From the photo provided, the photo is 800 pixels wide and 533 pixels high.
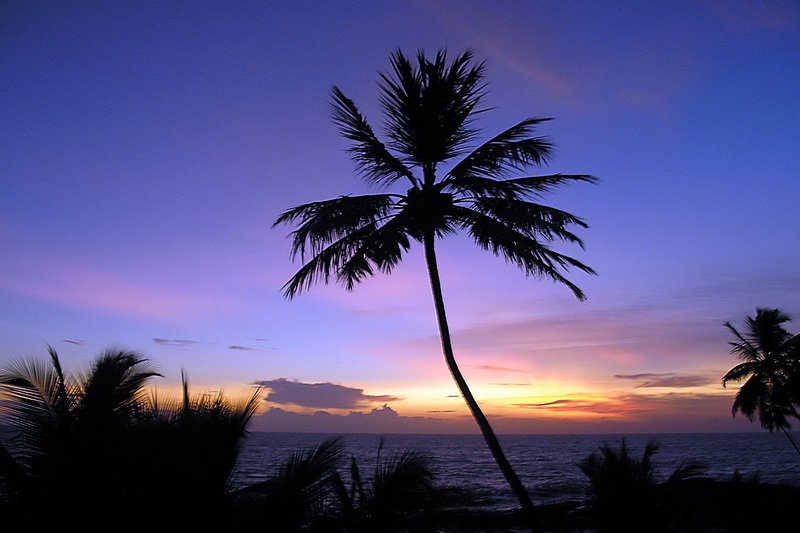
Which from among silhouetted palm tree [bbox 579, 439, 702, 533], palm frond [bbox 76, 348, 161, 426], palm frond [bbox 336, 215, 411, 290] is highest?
palm frond [bbox 336, 215, 411, 290]

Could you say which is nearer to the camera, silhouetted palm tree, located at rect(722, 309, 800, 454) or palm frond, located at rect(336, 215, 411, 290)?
palm frond, located at rect(336, 215, 411, 290)

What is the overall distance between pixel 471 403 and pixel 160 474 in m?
4.63

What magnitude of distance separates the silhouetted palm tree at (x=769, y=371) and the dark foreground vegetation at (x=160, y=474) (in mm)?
27563

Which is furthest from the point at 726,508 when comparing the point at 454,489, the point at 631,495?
the point at 454,489

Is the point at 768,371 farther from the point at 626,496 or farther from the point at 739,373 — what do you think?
the point at 626,496

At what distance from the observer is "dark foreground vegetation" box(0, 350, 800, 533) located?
5.46m

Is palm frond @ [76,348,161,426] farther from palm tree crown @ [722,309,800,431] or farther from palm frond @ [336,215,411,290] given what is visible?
palm tree crown @ [722,309,800,431]

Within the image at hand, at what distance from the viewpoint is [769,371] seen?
28375 mm

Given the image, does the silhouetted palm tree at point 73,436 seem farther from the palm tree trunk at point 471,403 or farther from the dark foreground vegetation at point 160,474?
the palm tree trunk at point 471,403

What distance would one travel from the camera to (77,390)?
6.09 meters

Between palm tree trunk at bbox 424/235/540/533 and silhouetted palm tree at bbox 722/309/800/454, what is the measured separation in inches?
979

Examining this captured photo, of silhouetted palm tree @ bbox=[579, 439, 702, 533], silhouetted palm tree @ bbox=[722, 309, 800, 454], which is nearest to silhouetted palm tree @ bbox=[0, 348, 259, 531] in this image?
silhouetted palm tree @ bbox=[579, 439, 702, 533]

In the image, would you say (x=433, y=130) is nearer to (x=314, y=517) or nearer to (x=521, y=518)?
(x=314, y=517)

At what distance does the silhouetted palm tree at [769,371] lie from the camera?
89.1 feet
